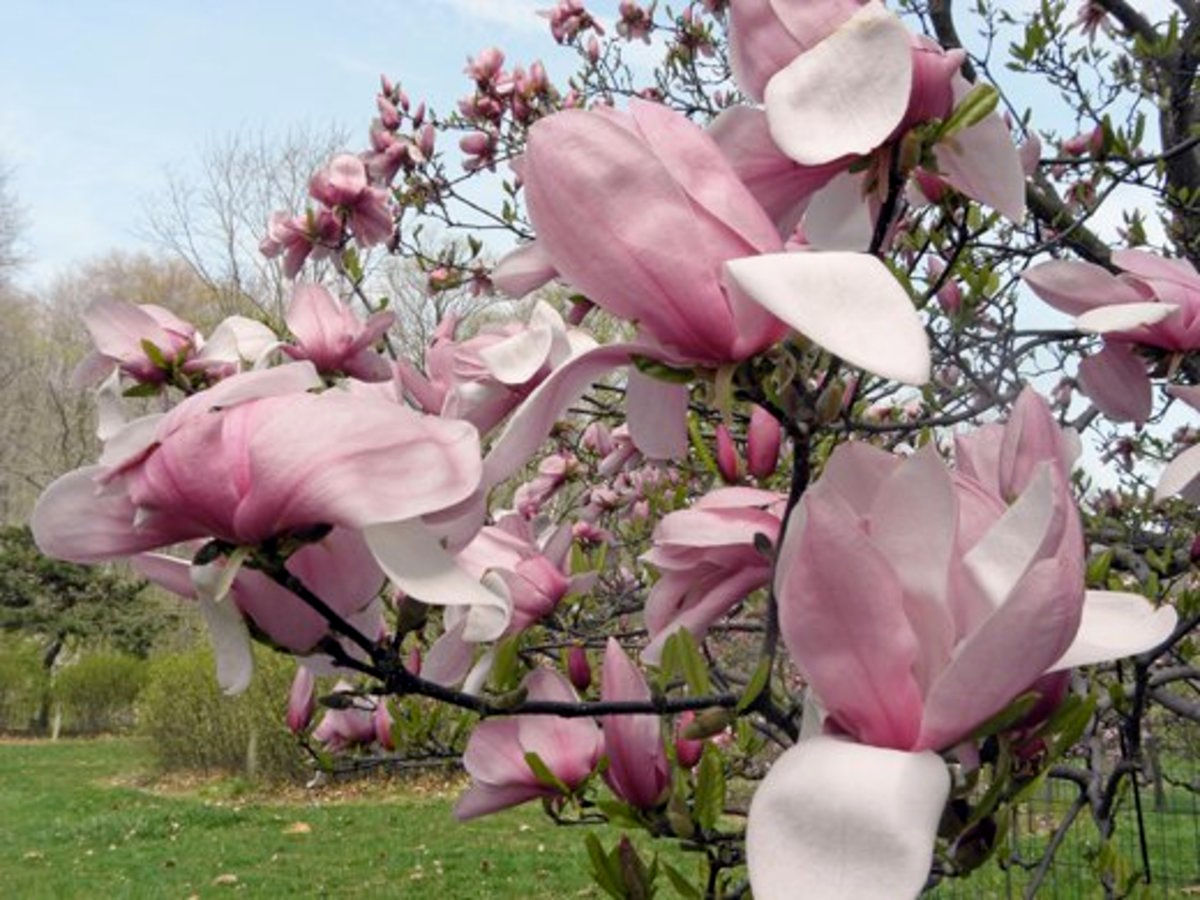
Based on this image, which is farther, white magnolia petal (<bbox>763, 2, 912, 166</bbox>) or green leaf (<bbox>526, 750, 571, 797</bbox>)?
green leaf (<bbox>526, 750, 571, 797</bbox>)

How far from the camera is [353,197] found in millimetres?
2238

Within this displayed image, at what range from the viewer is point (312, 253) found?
2.28 meters

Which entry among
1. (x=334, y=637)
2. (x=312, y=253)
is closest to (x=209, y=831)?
(x=312, y=253)

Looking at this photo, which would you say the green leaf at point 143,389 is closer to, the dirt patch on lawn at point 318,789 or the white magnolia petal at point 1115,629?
the white magnolia petal at point 1115,629

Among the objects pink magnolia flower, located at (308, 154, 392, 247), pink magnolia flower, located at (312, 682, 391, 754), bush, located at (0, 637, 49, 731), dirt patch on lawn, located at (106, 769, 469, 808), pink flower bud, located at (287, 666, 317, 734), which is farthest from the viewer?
bush, located at (0, 637, 49, 731)

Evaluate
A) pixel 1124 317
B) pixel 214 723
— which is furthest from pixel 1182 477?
pixel 214 723

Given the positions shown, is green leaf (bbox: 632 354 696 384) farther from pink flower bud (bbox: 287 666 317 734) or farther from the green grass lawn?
→ the green grass lawn

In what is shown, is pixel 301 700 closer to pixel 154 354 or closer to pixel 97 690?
A: pixel 154 354

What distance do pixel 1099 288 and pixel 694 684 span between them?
425 mm

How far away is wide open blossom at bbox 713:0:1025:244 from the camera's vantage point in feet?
2.11

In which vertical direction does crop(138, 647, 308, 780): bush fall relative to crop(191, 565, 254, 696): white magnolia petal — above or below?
below

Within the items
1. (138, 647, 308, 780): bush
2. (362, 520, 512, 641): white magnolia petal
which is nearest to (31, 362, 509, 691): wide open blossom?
(362, 520, 512, 641): white magnolia petal

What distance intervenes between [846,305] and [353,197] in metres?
1.82

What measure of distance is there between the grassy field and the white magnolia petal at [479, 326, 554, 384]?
179 inches
